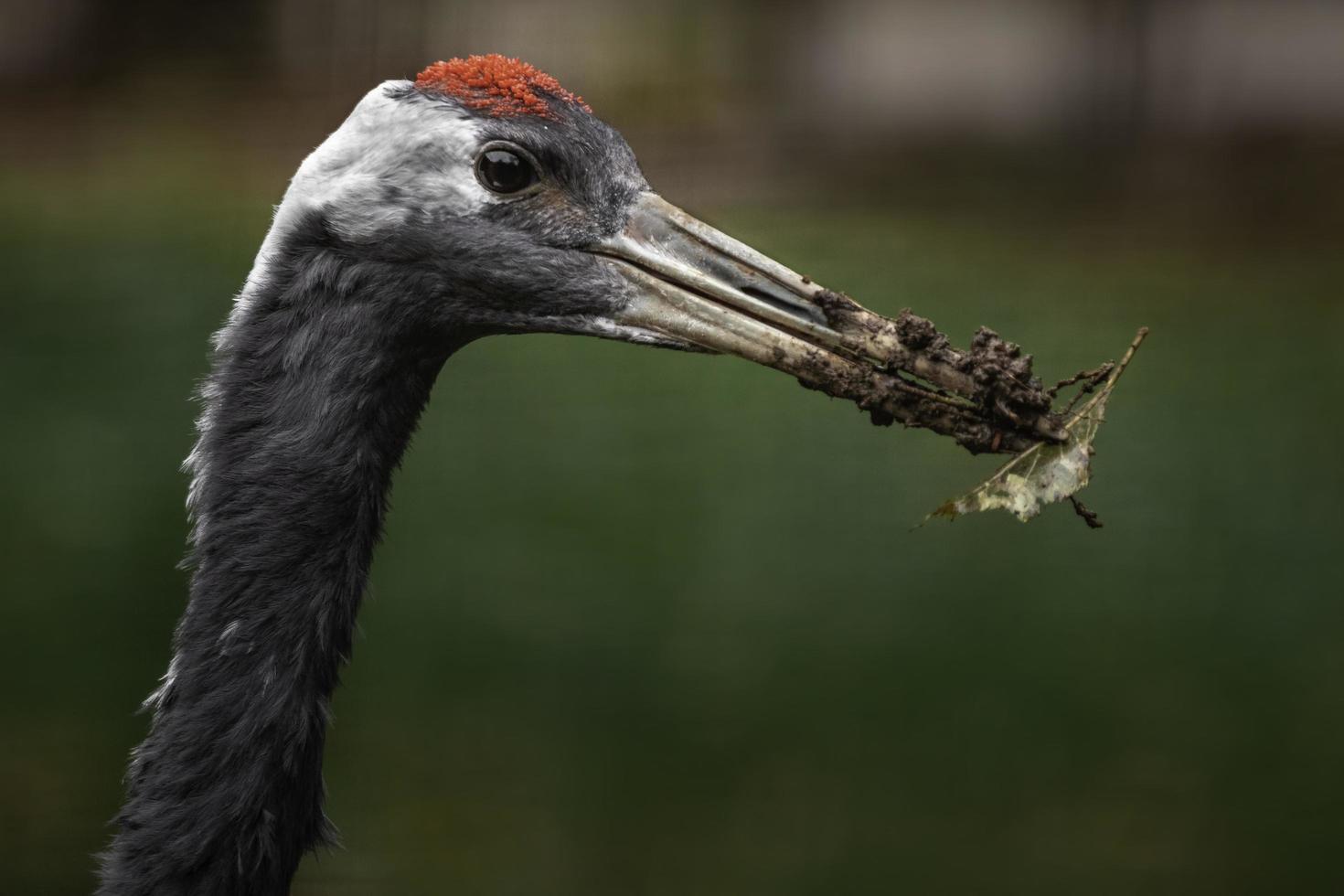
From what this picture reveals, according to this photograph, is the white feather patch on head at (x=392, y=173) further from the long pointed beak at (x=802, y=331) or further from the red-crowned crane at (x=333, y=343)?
the long pointed beak at (x=802, y=331)

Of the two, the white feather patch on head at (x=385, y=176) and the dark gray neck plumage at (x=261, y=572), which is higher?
the white feather patch on head at (x=385, y=176)

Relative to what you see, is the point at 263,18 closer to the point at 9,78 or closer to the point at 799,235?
the point at 9,78

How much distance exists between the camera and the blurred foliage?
434cm

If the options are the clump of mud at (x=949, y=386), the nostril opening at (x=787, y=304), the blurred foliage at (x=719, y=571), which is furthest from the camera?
the blurred foliage at (x=719, y=571)

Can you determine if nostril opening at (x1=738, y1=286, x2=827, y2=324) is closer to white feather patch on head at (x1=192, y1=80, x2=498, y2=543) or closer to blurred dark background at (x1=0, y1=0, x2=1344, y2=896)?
white feather patch on head at (x1=192, y1=80, x2=498, y2=543)

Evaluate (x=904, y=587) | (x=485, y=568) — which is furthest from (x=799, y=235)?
(x=485, y=568)

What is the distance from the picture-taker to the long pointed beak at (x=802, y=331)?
1.99 meters

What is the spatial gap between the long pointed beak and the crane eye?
0.52ft

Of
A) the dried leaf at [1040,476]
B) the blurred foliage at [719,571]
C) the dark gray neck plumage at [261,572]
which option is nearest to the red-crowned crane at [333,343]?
the dark gray neck plumage at [261,572]

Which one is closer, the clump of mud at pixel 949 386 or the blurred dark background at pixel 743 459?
the clump of mud at pixel 949 386

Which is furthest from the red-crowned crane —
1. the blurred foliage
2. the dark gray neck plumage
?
the blurred foliage

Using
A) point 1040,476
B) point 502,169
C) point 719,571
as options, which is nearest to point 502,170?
point 502,169

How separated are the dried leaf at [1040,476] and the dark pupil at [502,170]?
2.70ft

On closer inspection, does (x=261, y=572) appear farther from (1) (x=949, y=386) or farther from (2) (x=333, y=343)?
(1) (x=949, y=386)
